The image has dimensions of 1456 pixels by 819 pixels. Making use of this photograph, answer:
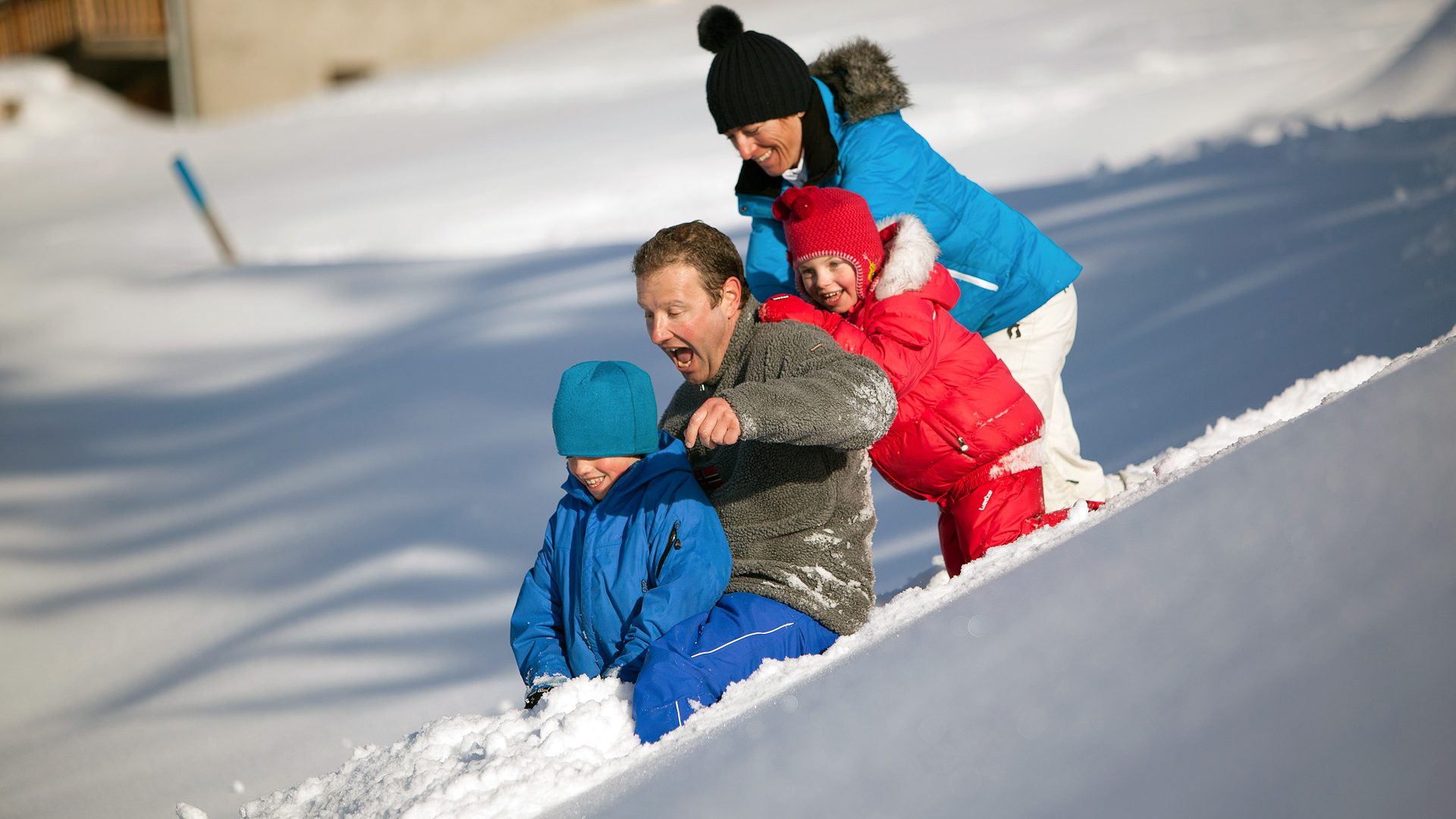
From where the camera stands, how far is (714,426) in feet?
6.94

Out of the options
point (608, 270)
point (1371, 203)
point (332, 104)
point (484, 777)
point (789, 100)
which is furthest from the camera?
point (332, 104)

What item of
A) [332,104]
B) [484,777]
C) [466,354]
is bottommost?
[484,777]

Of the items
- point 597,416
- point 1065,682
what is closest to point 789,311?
point 597,416

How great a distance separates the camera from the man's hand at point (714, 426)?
2109 millimetres

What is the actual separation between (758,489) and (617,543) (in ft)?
1.04

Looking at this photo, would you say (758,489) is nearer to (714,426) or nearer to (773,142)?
(714,426)

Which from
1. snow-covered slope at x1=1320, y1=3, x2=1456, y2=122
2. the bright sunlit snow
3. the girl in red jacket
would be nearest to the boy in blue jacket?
the bright sunlit snow

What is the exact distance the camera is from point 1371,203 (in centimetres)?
695

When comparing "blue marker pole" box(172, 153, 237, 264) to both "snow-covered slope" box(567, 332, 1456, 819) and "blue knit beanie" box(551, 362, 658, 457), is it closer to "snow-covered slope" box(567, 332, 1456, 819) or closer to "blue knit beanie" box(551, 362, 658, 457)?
"blue knit beanie" box(551, 362, 658, 457)

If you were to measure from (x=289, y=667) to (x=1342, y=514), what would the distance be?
13.3 feet

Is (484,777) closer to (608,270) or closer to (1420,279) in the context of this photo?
(1420,279)

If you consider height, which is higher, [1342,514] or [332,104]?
[332,104]

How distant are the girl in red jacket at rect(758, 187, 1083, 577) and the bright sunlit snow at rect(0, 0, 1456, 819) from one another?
0.96 ft

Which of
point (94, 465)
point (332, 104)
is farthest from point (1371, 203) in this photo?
point (332, 104)
